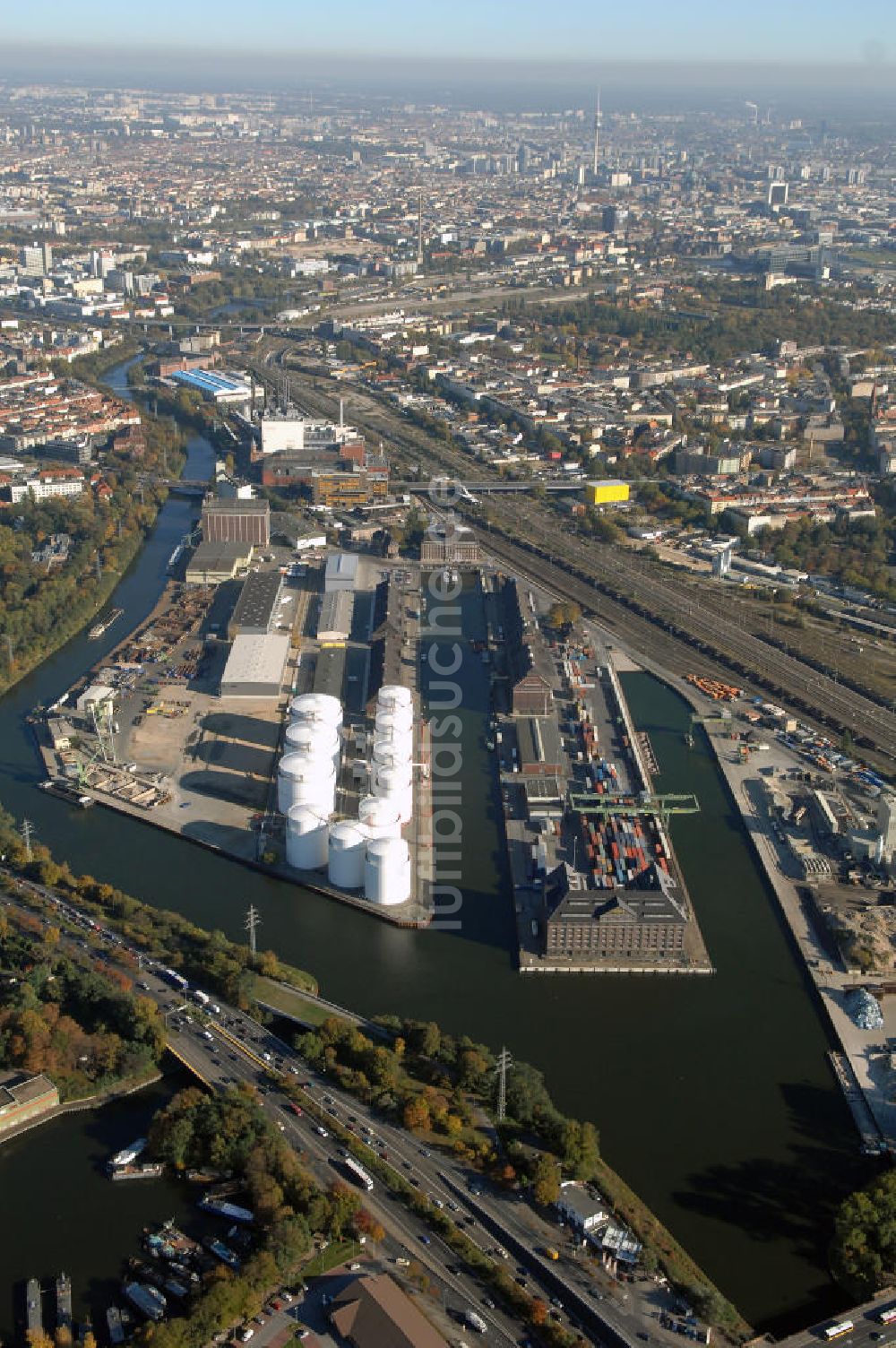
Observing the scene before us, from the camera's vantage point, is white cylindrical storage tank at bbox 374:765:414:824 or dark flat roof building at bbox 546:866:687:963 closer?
dark flat roof building at bbox 546:866:687:963

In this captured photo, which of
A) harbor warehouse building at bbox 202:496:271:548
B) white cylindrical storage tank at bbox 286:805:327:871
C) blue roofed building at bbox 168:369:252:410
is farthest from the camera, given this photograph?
blue roofed building at bbox 168:369:252:410

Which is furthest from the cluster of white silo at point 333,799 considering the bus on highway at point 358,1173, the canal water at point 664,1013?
the bus on highway at point 358,1173

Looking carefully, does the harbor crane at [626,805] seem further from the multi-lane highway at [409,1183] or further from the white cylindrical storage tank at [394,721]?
the multi-lane highway at [409,1183]

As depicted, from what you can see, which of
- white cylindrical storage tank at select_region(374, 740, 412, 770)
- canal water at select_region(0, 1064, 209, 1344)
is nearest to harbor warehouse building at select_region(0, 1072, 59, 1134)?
canal water at select_region(0, 1064, 209, 1344)

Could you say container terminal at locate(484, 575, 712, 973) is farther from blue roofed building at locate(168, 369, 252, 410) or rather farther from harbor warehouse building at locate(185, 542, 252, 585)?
blue roofed building at locate(168, 369, 252, 410)

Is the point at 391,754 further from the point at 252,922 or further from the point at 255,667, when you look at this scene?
the point at 255,667

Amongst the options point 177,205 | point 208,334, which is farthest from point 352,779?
point 177,205
